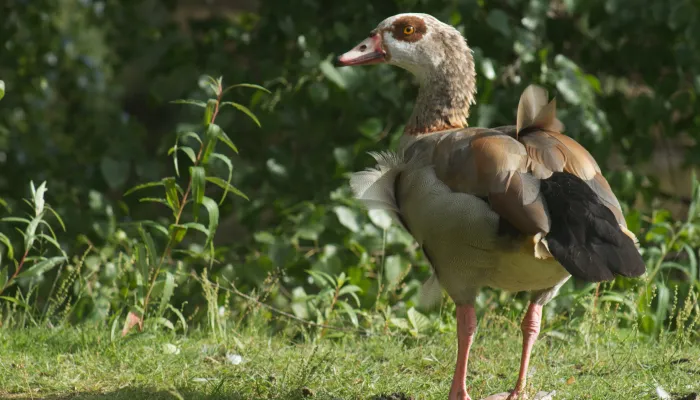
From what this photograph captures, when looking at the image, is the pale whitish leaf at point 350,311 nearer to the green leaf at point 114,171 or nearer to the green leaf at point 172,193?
the green leaf at point 172,193

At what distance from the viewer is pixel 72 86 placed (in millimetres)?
8344

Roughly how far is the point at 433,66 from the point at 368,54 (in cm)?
39

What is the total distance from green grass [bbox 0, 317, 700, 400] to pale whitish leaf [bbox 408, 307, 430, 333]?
0.08m

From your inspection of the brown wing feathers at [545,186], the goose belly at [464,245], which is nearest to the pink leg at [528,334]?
the goose belly at [464,245]

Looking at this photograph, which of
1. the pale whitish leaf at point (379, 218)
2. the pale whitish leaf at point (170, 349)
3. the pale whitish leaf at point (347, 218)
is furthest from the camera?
the pale whitish leaf at point (347, 218)

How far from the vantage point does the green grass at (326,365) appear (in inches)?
154

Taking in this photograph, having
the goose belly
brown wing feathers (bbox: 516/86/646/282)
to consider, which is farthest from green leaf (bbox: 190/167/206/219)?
brown wing feathers (bbox: 516/86/646/282)

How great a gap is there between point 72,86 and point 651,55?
4.71 meters

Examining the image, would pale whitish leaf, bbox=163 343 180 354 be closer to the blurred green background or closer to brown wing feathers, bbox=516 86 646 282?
the blurred green background

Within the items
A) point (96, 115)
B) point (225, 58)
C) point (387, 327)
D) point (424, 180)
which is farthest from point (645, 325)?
point (96, 115)

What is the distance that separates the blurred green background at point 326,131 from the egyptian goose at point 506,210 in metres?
1.19

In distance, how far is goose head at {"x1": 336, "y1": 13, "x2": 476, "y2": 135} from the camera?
4668 mm

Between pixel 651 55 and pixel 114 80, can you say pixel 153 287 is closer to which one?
pixel 651 55

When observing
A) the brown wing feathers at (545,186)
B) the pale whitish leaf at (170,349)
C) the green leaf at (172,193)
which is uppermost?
the brown wing feathers at (545,186)
